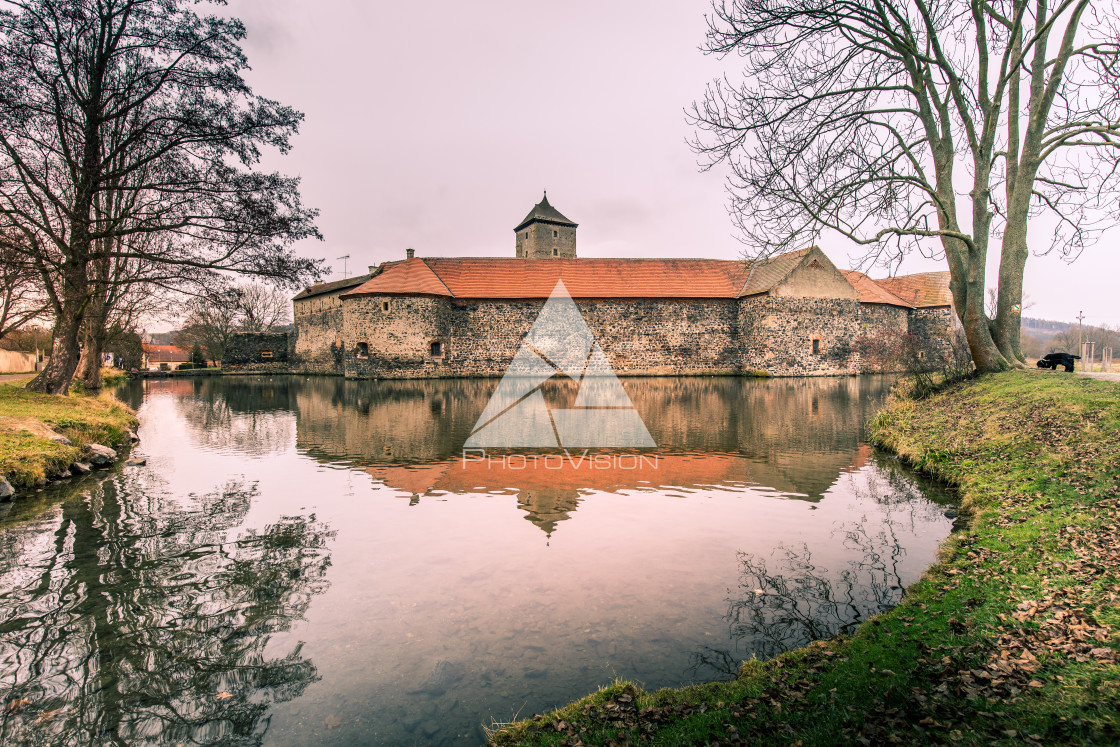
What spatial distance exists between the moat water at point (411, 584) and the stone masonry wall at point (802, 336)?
2211 cm

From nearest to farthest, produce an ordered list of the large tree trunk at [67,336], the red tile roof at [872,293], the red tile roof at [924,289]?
the large tree trunk at [67,336] < the red tile roof at [872,293] < the red tile roof at [924,289]

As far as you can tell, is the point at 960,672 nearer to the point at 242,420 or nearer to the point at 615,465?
the point at 615,465

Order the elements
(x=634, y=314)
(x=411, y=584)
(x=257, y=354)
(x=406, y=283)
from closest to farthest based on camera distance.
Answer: (x=411, y=584) < (x=406, y=283) < (x=634, y=314) < (x=257, y=354)

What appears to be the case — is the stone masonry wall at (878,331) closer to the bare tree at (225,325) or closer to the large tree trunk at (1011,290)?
the large tree trunk at (1011,290)

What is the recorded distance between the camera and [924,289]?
35.9 metres

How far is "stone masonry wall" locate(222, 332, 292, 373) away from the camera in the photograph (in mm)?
39531

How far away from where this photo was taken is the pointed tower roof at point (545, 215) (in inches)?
1606

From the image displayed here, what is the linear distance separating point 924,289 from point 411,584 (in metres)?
41.6

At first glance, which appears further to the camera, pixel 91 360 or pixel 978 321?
pixel 91 360

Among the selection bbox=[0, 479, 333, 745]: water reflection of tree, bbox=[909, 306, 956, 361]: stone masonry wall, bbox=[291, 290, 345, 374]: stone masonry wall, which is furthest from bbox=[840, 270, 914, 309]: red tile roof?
bbox=[0, 479, 333, 745]: water reflection of tree

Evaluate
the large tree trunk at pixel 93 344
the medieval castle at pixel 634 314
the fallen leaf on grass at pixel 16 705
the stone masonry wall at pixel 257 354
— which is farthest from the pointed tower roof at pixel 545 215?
the fallen leaf on grass at pixel 16 705

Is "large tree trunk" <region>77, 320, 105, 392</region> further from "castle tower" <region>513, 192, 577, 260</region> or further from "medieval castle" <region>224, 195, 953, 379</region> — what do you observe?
"castle tower" <region>513, 192, 577, 260</region>

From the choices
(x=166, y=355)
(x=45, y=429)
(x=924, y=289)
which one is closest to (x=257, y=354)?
(x=166, y=355)

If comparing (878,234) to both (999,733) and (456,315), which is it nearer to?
(999,733)
